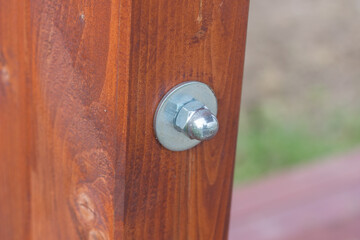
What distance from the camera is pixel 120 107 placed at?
0.61m

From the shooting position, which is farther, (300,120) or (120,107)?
(300,120)

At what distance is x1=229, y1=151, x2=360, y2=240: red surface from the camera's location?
218 cm

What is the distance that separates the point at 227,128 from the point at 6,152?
0.42 meters

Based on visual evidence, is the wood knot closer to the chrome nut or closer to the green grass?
the chrome nut

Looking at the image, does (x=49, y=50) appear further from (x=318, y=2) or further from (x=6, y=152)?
(x=318, y=2)

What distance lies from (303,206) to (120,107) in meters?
1.86

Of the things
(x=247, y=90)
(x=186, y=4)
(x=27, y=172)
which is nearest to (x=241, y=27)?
(x=186, y=4)

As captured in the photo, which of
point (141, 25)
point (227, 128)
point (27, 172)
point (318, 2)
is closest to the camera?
point (141, 25)

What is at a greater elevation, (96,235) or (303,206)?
(96,235)

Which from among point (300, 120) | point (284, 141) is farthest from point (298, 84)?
point (284, 141)

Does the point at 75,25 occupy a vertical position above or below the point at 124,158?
above

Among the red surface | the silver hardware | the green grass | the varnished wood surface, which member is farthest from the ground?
the silver hardware

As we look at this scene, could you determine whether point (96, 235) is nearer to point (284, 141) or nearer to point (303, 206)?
point (303, 206)

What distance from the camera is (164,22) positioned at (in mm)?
595
